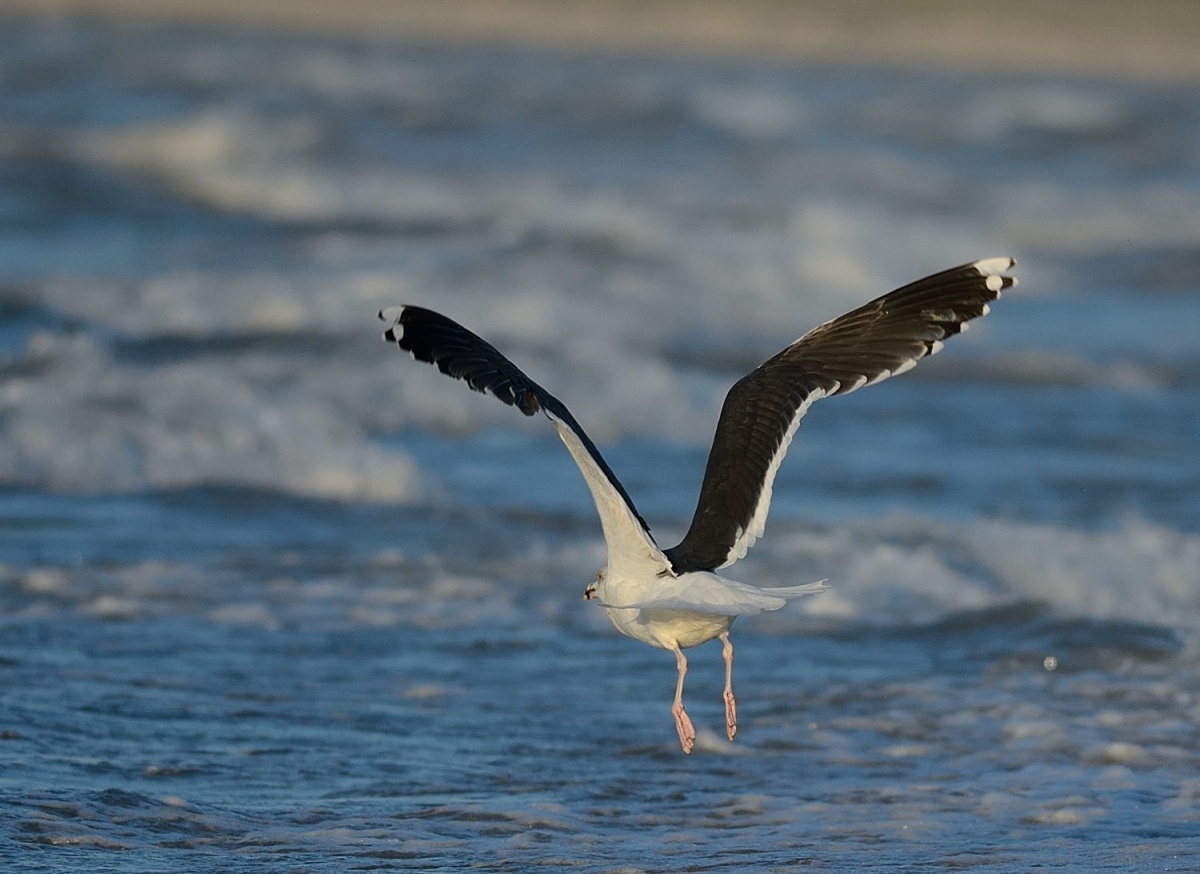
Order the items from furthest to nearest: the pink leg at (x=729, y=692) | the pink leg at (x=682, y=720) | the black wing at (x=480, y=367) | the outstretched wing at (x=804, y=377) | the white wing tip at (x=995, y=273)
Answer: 1. the white wing tip at (x=995, y=273)
2. the outstretched wing at (x=804, y=377)
3. the pink leg at (x=729, y=692)
4. the pink leg at (x=682, y=720)
5. the black wing at (x=480, y=367)

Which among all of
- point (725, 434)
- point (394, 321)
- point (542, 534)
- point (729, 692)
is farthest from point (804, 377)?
point (542, 534)

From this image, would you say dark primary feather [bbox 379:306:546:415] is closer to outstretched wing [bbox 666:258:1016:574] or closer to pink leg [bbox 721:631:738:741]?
outstretched wing [bbox 666:258:1016:574]

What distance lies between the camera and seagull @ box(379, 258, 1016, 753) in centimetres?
582

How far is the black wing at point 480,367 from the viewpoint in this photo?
19.0 feet

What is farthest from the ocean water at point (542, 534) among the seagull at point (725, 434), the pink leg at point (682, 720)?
the seagull at point (725, 434)

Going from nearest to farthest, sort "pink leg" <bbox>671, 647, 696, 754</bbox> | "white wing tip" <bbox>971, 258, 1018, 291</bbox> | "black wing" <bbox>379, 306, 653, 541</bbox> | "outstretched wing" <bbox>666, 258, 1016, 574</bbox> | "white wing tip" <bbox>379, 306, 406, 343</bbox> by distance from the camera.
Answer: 1. "black wing" <bbox>379, 306, 653, 541</bbox>
2. "white wing tip" <bbox>379, 306, 406, 343</bbox>
3. "pink leg" <bbox>671, 647, 696, 754</bbox>
4. "outstretched wing" <bbox>666, 258, 1016, 574</bbox>
5. "white wing tip" <bbox>971, 258, 1018, 291</bbox>

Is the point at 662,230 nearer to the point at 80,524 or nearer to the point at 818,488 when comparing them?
the point at 818,488

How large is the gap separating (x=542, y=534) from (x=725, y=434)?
3.63 metres

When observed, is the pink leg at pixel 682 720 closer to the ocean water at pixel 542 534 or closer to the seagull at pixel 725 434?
the seagull at pixel 725 434

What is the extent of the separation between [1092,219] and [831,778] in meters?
20.4

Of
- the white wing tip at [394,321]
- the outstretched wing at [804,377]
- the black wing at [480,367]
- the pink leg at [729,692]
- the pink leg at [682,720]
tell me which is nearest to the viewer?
the black wing at [480,367]

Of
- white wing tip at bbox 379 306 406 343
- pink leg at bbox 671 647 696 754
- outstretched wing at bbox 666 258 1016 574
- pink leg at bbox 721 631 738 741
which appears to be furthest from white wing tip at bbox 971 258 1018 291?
white wing tip at bbox 379 306 406 343

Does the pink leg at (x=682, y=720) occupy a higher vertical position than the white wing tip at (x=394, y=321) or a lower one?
lower

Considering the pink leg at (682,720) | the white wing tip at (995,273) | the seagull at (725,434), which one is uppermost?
the white wing tip at (995,273)
